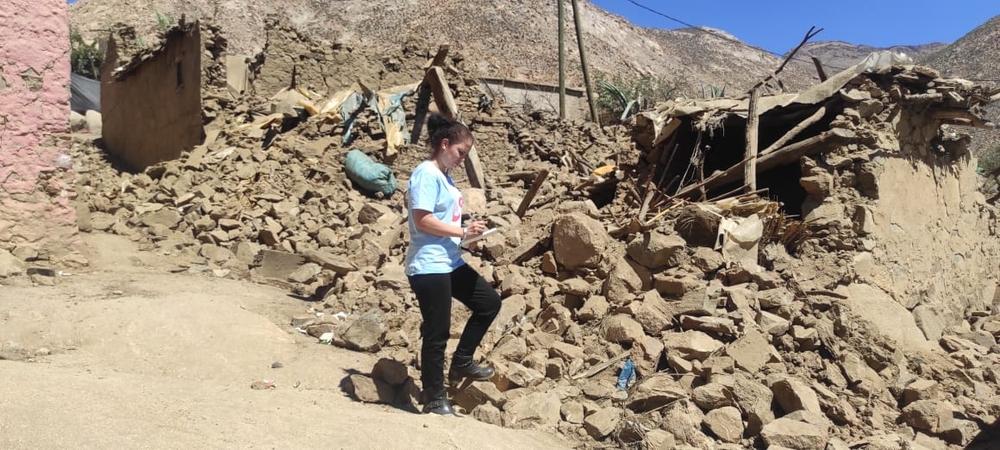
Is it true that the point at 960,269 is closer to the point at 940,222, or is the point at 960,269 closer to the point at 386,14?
the point at 940,222

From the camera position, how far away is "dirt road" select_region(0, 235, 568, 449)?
8.12 feet

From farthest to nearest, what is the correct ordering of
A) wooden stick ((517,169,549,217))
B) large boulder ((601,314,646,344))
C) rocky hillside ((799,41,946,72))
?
rocky hillside ((799,41,946,72)) < wooden stick ((517,169,549,217)) < large boulder ((601,314,646,344))

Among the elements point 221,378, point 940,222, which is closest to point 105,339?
point 221,378

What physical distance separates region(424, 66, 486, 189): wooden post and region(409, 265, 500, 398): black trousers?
19.1ft

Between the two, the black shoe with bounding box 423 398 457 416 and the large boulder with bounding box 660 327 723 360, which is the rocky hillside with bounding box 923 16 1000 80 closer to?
the large boulder with bounding box 660 327 723 360

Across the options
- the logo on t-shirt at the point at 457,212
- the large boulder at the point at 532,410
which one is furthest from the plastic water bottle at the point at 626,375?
the logo on t-shirt at the point at 457,212

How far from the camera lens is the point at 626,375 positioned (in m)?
4.12

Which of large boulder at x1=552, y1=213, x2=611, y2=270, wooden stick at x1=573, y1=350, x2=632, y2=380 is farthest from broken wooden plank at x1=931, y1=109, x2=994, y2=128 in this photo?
wooden stick at x1=573, y1=350, x2=632, y2=380

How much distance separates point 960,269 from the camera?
6.61 m

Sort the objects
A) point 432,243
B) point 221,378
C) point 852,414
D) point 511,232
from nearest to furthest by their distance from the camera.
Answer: point 432,243, point 221,378, point 852,414, point 511,232

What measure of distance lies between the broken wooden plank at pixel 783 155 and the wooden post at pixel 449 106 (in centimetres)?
353

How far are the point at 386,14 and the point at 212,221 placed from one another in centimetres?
2880

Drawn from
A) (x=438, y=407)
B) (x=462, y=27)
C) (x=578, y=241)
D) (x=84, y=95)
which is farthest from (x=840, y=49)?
(x=438, y=407)

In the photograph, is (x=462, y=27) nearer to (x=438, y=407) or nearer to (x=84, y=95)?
(x=84, y=95)
